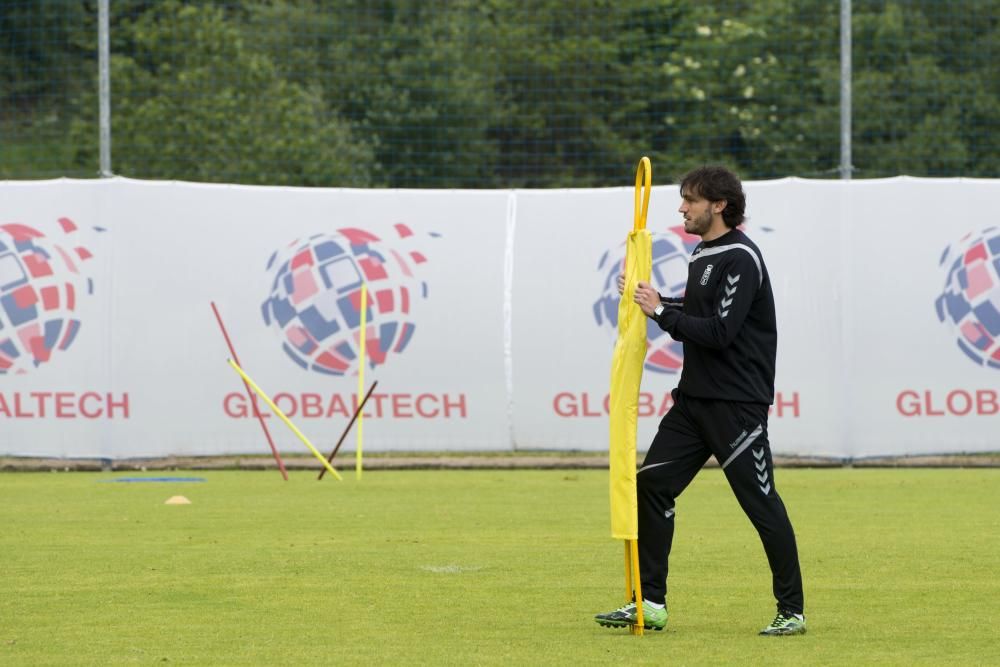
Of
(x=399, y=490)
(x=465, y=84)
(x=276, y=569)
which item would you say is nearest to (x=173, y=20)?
(x=465, y=84)

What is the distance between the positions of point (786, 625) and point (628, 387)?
1141 millimetres

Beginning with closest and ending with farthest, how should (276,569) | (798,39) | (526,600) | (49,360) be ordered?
(526,600)
(276,569)
(49,360)
(798,39)

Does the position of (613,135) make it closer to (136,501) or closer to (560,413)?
(560,413)

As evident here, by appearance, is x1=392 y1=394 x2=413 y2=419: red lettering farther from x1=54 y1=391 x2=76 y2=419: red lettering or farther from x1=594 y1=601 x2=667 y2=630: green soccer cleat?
x1=594 y1=601 x2=667 y2=630: green soccer cleat

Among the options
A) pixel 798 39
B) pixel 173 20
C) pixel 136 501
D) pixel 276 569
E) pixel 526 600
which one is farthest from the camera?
pixel 173 20

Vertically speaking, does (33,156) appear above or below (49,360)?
above

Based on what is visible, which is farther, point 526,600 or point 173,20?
point 173,20

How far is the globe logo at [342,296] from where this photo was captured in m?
16.4

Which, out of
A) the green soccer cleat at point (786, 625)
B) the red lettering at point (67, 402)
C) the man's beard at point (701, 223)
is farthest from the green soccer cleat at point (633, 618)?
the red lettering at point (67, 402)

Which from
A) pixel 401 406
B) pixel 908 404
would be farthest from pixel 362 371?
pixel 908 404

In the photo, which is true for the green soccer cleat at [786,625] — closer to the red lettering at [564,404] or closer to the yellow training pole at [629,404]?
the yellow training pole at [629,404]

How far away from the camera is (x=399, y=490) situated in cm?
1435

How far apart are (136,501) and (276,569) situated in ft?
13.4

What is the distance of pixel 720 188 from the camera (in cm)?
754
